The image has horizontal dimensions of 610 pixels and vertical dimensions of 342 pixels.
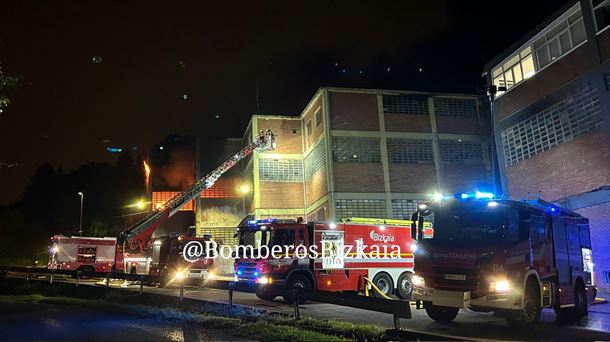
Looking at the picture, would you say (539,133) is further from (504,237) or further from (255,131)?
(255,131)

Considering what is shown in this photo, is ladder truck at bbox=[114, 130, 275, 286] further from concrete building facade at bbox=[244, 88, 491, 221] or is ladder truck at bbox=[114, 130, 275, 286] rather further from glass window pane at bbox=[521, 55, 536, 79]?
glass window pane at bbox=[521, 55, 536, 79]

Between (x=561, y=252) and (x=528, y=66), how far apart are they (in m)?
12.4

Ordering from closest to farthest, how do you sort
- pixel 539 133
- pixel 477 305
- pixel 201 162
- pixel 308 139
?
1. pixel 477 305
2. pixel 539 133
3. pixel 308 139
4. pixel 201 162

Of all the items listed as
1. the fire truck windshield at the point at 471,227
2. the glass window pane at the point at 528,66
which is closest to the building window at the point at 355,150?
→ the glass window pane at the point at 528,66

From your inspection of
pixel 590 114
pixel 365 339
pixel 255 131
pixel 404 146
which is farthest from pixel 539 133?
pixel 255 131

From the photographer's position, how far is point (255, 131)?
36.4 m

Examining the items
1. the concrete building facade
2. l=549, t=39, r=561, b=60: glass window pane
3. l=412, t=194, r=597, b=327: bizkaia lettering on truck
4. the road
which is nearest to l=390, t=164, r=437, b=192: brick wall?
the concrete building facade

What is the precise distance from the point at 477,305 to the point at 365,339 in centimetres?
307

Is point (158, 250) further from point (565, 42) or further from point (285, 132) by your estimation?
point (565, 42)

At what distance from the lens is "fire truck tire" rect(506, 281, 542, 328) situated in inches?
389

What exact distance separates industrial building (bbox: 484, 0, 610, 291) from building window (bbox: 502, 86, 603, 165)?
0.12 feet

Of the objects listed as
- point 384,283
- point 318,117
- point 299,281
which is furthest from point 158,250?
point 318,117

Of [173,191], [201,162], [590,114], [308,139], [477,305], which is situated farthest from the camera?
[173,191]

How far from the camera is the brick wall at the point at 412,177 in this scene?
31281 millimetres
